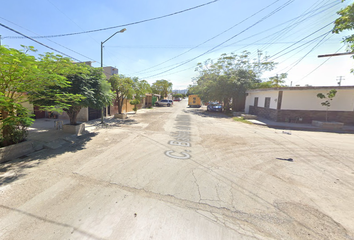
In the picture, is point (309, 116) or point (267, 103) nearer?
point (309, 116)

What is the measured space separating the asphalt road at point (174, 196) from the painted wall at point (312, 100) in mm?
9432

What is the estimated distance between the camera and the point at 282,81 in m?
31.8

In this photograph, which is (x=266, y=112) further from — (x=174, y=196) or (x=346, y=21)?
(x=174, y=196)

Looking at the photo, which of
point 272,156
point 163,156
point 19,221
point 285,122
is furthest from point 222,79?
point 19,221

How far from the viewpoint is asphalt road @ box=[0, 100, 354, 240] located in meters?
2.35

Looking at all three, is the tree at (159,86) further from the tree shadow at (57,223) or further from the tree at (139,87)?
the tree shadow at (57,223)

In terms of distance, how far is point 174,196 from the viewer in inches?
125

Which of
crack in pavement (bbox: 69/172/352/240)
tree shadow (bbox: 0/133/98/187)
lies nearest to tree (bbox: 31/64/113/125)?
tree shadow (bbox: 0/133/98/187)

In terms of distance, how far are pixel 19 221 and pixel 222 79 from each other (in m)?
22.2

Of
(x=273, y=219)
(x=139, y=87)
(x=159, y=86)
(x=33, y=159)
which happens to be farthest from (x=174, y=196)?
(x=159, y=86)

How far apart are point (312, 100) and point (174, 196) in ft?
55.0

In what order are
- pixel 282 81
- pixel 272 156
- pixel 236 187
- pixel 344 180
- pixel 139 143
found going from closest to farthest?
pixel 236 187 → pixel 344 180 → pixel 272 156 → pixel 139 143 → pixel 282 81

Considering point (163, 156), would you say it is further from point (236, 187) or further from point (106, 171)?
point (236, 187)

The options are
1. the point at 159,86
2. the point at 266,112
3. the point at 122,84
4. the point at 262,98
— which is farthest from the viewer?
the point at 159,86
